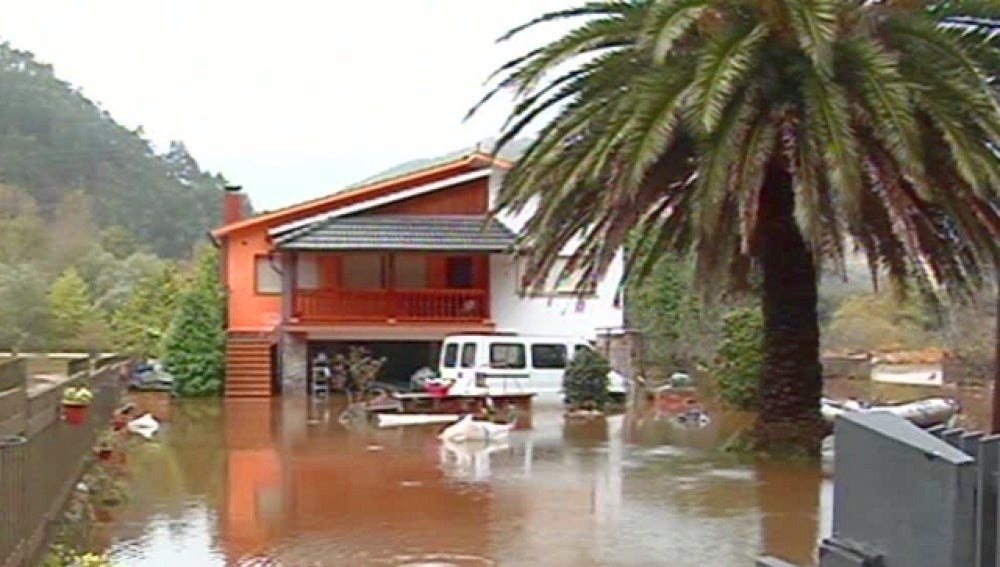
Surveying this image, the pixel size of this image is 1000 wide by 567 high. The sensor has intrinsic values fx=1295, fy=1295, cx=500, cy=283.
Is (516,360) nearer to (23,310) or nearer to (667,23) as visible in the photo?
(23,310)

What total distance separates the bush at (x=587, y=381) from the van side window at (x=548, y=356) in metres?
1.86

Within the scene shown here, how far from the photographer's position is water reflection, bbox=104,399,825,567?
31.9ft

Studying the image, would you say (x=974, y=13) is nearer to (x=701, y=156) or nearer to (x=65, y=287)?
(x=701, y=156)

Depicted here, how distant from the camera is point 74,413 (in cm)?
1052

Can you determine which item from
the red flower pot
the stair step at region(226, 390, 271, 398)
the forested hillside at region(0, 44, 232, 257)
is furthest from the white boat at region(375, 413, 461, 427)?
the forested hillside at region(0, 44, 232, 257)

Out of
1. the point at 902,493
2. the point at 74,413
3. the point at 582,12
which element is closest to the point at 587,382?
the point at 582,12

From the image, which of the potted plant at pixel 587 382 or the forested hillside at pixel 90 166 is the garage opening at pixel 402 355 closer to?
the potted plant at pixel 587 382

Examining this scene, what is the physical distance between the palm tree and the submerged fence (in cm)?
662

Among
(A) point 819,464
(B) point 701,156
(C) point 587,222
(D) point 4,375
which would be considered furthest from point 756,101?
(D) point 4,375

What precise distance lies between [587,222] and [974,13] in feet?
16.4

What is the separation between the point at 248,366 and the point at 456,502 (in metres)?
17.0

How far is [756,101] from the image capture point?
14.3 meters

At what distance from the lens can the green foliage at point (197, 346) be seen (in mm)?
28156

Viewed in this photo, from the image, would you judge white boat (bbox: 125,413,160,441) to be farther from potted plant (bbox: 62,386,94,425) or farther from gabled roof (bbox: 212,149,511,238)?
gabled roof (bbox: 212,149,511,238)
